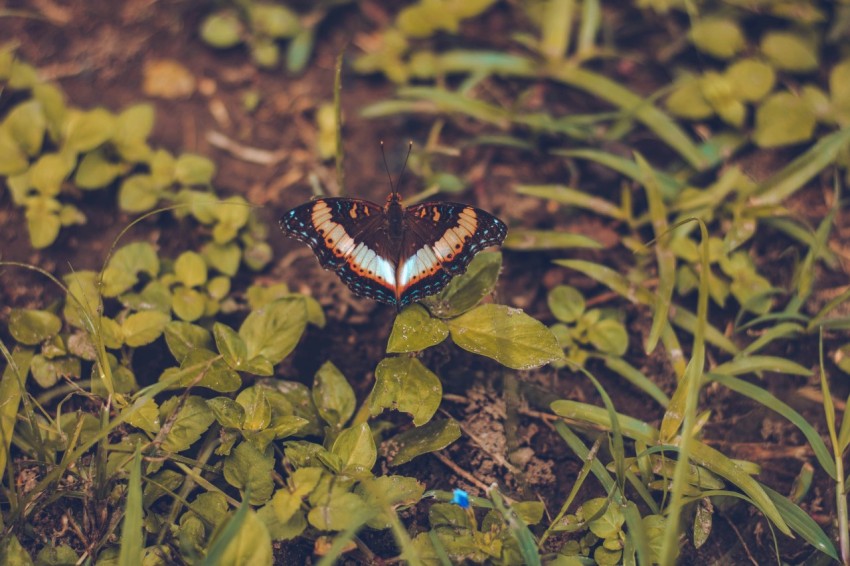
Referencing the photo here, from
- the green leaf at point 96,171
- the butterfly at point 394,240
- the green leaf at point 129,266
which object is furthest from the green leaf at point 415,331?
the green leaf at point 96,171

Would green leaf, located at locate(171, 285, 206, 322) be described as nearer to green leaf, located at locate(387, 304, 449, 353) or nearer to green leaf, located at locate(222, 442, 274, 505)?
green leaf, located at locate(222, 442, 274, 505)

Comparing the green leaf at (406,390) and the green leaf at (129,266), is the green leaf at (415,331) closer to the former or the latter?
the green leaf at (406,390)

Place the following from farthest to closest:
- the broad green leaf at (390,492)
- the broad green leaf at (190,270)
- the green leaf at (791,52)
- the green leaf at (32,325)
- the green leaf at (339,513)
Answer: the green leaf at (791,52), the broad green leaf at (190,270), the green leaf at (32,325), the broad green leaf at (390,492), the green leaf at (339,513)

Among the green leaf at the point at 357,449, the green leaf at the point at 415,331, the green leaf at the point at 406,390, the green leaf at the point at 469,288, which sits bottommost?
the green leaf at the point at 357,449

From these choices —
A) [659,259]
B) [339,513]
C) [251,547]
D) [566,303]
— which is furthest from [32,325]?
[659,259]

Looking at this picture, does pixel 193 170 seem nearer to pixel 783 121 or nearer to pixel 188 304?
pixel 188 304

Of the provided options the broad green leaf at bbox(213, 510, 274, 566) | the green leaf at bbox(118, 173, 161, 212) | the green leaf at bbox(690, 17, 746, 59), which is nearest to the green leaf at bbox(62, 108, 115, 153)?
the green leaf at bbox(118, 173, 161, 212)

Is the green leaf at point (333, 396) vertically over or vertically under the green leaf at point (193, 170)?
under
